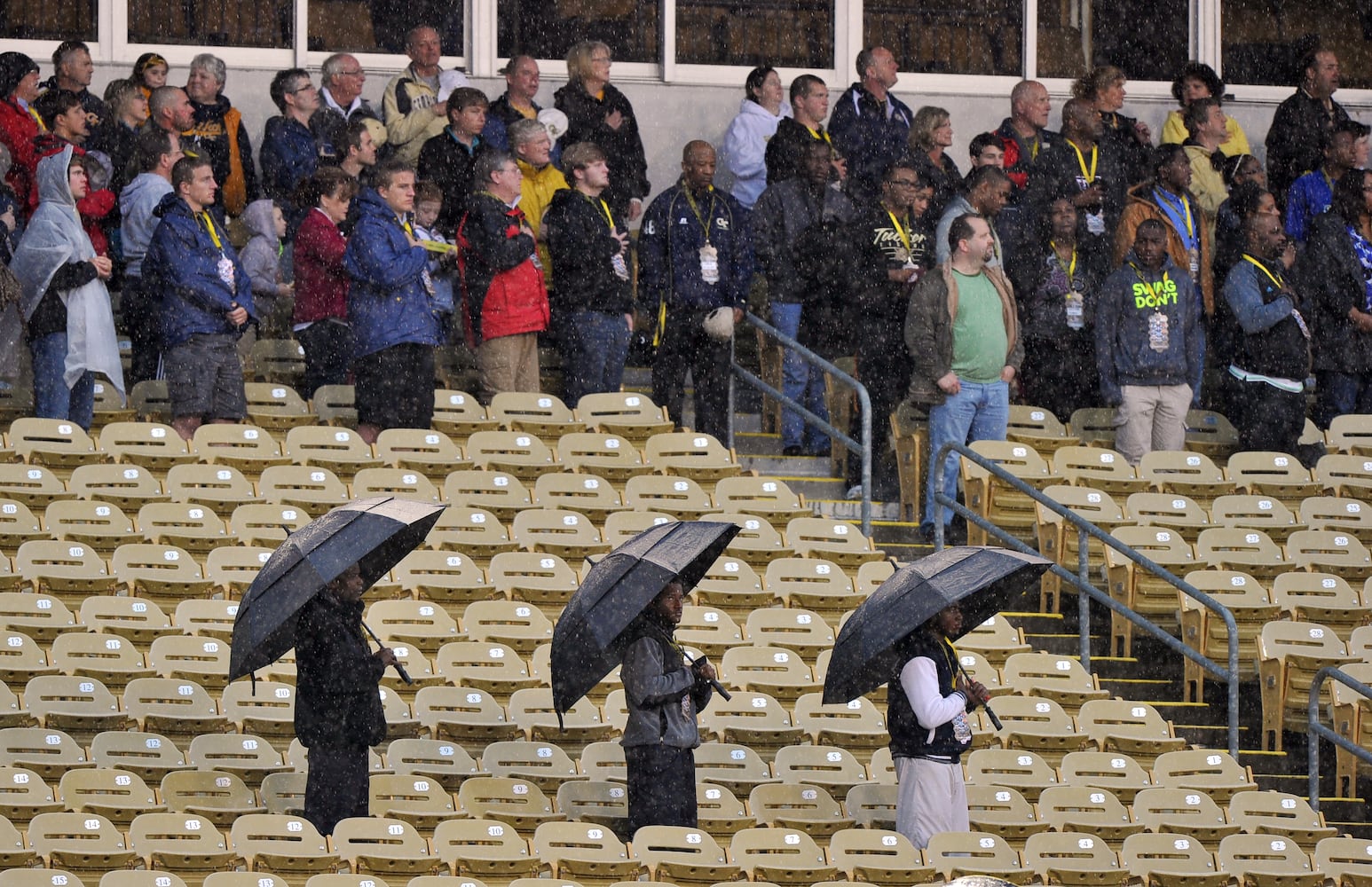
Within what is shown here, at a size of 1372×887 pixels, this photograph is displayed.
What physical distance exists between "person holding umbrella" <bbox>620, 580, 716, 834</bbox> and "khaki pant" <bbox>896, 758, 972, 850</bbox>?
0.85m

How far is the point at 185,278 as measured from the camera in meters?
12.1

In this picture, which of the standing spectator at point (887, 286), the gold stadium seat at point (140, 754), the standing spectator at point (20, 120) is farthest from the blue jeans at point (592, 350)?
the gold stadium seat at point (140, 754)

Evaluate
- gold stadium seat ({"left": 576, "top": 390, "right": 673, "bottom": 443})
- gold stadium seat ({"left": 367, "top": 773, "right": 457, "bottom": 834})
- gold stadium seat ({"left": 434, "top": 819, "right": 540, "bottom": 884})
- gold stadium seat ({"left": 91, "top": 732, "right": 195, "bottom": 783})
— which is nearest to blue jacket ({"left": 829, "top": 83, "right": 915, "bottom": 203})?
gold stadium seat ({"left": 576, "top": 390, "right": 673, "bottom": 443})

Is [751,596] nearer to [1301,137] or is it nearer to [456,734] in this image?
[456,734]

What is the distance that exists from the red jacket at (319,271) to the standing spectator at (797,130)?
2895 millimetres

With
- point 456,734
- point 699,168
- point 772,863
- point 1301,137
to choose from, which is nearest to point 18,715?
point 456,734

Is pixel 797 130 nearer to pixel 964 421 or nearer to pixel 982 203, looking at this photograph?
pixel 982 203

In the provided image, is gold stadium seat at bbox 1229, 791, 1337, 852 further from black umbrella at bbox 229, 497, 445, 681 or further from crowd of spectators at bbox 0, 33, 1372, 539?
black umbrella at bbox 229, 497, 445, 681

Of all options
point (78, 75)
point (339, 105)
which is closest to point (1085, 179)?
point (339, 105)

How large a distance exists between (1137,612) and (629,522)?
2712 millimetres

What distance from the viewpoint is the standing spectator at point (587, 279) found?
1306 centimetres

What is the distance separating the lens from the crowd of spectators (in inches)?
487

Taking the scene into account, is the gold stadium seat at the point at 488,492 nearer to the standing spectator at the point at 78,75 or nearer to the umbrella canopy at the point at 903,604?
the umbrella canopy at the point at 903,604

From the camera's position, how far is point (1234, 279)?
14430mm
